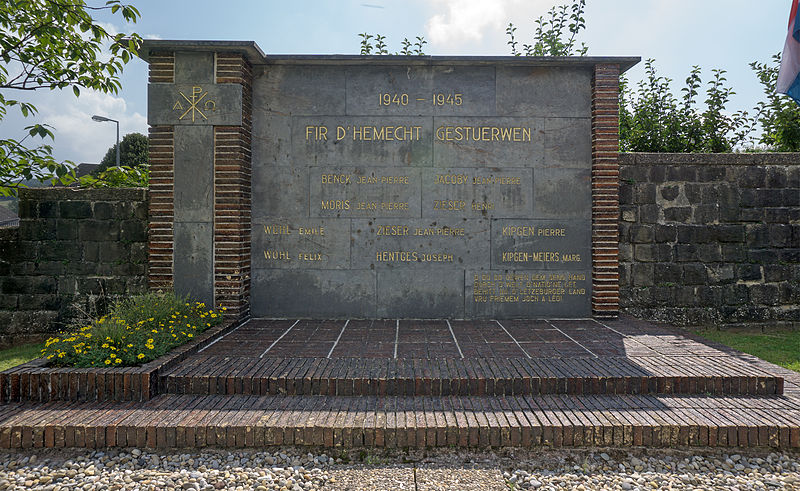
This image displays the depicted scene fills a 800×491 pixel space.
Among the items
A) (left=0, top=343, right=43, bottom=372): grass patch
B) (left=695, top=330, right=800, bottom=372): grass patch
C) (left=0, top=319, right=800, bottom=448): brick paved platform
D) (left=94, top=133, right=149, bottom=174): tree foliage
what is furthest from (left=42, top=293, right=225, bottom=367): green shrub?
(left=94, top=133, right=149, bottom=174): tree foliage

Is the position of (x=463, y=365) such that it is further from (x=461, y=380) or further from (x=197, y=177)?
(x=197, y=177)

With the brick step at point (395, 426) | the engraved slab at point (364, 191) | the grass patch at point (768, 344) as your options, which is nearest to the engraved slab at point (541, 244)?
the engraved slab at point (364, 191)

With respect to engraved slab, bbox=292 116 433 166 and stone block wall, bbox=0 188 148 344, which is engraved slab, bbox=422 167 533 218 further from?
stone block wall, bbox=0 188 148 344

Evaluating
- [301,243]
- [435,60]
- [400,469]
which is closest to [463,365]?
[400,469]

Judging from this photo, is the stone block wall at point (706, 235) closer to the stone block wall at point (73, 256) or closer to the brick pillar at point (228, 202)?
the brick pillar at point (228, 202)

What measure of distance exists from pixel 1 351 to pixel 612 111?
1037 cm

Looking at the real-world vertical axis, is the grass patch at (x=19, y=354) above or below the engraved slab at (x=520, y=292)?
below

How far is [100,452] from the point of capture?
345 cm

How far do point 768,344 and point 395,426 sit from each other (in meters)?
6.29

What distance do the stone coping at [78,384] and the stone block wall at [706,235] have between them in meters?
6.84

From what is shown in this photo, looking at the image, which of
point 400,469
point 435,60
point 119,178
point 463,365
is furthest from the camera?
point 119,178

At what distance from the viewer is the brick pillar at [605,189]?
259 inches

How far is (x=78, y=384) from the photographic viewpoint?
4.06 m

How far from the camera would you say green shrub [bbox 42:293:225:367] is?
430cm
